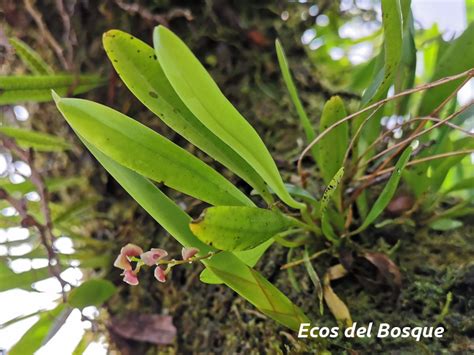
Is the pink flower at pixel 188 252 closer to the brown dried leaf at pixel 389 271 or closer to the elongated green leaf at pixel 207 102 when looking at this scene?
the elongated green leaf at pixel 207 102

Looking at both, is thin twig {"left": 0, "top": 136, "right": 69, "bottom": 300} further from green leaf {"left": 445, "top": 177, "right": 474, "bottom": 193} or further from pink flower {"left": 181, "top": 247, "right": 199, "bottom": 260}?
green leaf {"left": 445, "top": 177, "right": 474, "bottom": 193}

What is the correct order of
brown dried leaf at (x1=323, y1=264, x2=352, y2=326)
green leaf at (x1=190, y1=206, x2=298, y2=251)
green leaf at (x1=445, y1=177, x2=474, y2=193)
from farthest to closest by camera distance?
green leaf at (x1=445, y1=177, x2=474, y2=193), brown dried leaf at (x1=323, y1=264, x2=352, y2=326), green leaf at (x1=190, y1=206, x2=298, y2=251)

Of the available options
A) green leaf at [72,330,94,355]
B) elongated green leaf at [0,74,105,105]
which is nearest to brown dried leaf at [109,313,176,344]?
green leaf at [72,330,94,355]

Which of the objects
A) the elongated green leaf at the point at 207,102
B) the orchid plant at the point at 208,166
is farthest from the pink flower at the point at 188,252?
the elongated green leaf at the point at 207,102

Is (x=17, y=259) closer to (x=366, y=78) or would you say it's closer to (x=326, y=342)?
(x=326, y=342)

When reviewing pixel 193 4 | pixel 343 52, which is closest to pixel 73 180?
pixel 193 4
